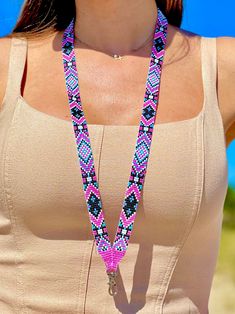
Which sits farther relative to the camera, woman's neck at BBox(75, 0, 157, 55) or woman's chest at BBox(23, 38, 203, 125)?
woman's neck at BBox(75, 0, 157, 55)

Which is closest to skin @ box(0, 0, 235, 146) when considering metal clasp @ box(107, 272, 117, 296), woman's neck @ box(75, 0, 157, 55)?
woman's neck @ box(75, 0, 157, 55)

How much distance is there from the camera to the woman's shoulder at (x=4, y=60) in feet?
5.80

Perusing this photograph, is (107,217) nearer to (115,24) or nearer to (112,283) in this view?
(112,283)

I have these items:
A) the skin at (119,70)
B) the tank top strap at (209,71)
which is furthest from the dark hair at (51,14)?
the tank top strap at (209,71)

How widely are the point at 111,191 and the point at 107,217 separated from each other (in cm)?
6

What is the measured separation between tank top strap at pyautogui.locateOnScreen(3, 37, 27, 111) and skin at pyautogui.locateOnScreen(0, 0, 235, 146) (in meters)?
0.02

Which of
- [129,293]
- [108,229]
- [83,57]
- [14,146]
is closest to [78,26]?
[83,57]

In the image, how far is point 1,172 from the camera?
169cm

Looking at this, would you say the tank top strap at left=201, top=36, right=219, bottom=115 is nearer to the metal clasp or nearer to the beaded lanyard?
the beaded lanyard

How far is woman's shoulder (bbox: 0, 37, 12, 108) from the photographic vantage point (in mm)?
1769

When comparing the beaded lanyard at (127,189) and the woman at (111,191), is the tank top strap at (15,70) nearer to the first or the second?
the woman at (111,191)

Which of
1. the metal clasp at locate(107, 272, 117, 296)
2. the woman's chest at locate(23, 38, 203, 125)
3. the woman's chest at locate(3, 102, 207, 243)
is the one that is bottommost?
the metal clasp at locate(107, 272, 117, 296)

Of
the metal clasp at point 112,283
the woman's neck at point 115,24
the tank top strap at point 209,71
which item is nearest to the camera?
the metal clasp at point 112,283

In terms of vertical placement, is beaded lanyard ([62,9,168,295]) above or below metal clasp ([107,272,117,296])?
above
